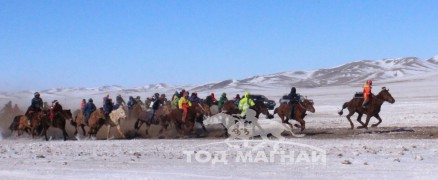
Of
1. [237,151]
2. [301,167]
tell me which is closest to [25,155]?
[237,151]

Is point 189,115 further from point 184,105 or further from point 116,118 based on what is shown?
point 116,118

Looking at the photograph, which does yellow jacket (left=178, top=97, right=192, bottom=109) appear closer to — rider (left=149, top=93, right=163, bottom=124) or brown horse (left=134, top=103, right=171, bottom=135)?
brown horse (left=134, top=103, right=171, bottom=135)

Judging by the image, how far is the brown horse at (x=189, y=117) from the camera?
1006 inches

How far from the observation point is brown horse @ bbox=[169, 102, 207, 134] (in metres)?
25.6

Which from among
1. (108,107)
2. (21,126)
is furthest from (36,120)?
(108,107)

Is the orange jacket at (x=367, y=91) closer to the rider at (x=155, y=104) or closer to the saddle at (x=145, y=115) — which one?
the rider at (x=155, y=104)

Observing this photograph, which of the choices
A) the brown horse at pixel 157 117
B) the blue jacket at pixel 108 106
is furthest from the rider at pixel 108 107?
the brown horse at pixel 157 117

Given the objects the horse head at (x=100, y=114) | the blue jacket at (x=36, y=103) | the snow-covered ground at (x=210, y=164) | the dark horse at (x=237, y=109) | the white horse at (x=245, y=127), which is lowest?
the snow-covered ground at (x=210, y=164)

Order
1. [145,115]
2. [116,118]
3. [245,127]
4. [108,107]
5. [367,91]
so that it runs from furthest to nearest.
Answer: [145,115] < [108,107] < [116,118] < [367,91] < [245,127]

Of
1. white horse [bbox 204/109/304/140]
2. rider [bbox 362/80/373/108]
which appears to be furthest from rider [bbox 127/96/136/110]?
rider [bbox 362/80/373/108]

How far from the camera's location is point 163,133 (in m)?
27.2

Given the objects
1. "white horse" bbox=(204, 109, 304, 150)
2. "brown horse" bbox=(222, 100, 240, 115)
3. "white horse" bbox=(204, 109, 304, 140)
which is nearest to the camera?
"white horse" bbox=(204, 109, 304, 150)

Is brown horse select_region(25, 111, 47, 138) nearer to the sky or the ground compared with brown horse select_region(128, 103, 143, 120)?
nearer to the ground

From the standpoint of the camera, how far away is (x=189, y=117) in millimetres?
25594
